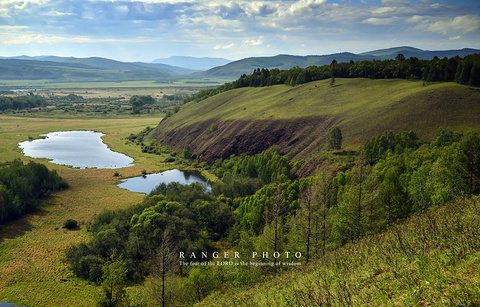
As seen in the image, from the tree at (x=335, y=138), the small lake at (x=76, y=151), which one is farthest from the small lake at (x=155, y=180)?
the tree at (x=335, y=138)

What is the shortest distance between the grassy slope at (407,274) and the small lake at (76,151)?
328 feet

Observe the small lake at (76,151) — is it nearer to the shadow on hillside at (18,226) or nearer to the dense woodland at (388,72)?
the shadow on hillside at (18,226)

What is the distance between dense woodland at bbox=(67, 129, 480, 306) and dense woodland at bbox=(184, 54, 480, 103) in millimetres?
44185

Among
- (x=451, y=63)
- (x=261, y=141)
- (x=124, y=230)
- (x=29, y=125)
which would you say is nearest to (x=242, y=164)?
(x=261, y=141)

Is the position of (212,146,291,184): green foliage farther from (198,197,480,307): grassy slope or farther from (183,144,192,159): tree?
(198,197,480,307): grassy slope

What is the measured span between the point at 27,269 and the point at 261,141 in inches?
2837

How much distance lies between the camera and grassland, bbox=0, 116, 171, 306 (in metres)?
42.3

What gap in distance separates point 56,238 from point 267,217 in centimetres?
4316

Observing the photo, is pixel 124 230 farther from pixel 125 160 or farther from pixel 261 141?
pixel 125 160

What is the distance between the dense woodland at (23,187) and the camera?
6525 centimetres

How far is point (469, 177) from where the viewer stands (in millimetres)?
33656

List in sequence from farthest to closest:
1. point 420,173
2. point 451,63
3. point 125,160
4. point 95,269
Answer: point 125,160 < point 451,63 < point 95,269 < point 420,173

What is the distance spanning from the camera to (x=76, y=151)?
132 m

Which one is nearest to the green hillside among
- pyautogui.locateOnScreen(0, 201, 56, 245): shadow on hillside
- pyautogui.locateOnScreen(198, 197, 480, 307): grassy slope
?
pyautogui.locateOnScreen(0, 201, 56, 245): shadow on hillside
